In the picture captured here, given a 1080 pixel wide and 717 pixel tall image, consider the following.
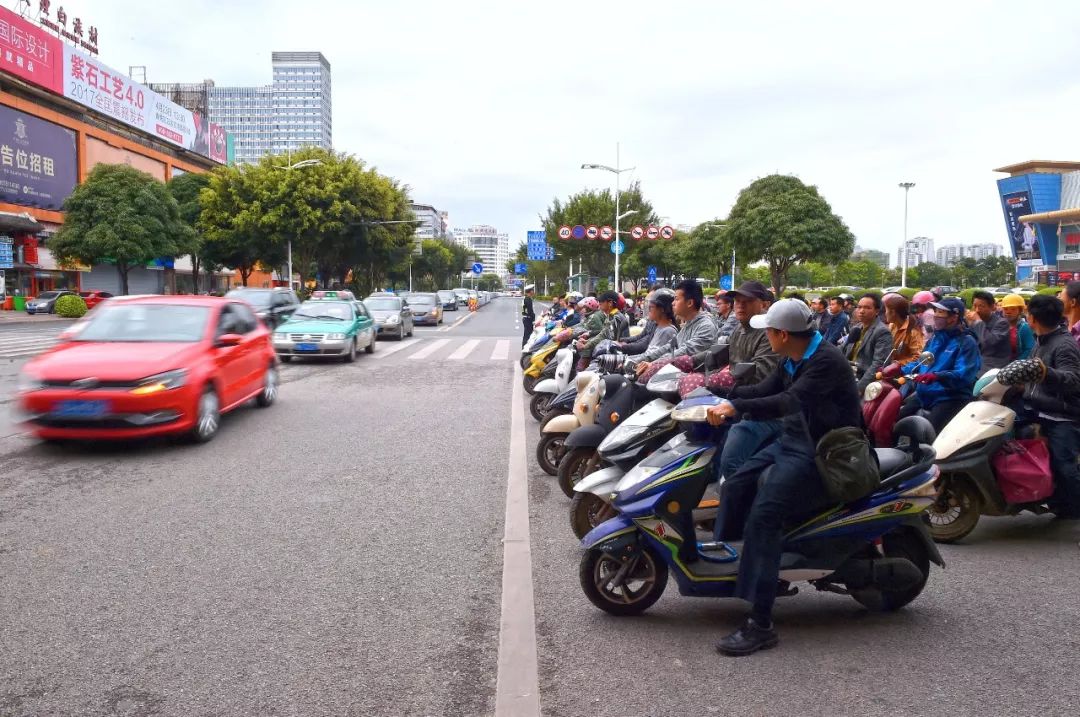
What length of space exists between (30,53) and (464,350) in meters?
36.8

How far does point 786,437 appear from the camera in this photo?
3.88 m

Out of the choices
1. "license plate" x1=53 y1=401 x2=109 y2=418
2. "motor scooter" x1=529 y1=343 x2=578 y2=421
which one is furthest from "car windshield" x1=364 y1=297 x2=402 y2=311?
"license plate" x1=53 y1=401 x2=109 y2=418

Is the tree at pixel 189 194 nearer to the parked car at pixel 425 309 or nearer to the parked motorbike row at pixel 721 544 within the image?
the parked car at pixel 425 309

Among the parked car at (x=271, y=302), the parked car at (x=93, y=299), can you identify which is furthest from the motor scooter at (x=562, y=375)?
the parked car at (x=93, y=299)

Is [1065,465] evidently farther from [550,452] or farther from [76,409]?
[76,409]

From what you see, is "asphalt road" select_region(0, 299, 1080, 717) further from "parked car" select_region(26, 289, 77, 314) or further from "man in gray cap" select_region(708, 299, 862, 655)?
"parked car" select_region(26, 289, 77, 314)

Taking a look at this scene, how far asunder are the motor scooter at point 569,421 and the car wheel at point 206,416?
3563 mm

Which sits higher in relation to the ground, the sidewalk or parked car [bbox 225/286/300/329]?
parked car [bbox 225/286/300/329]

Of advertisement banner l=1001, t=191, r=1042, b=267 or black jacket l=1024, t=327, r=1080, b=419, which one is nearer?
black jacket l=1024, t=327, r=1080, b=419

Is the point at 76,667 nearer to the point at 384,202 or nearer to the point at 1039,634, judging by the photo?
the point at 1039,634

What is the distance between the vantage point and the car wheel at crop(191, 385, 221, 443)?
8.30 m

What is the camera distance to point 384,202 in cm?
4412

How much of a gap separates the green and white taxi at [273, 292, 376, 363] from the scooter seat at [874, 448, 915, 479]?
46.7 feet

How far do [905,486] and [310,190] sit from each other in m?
40.0
